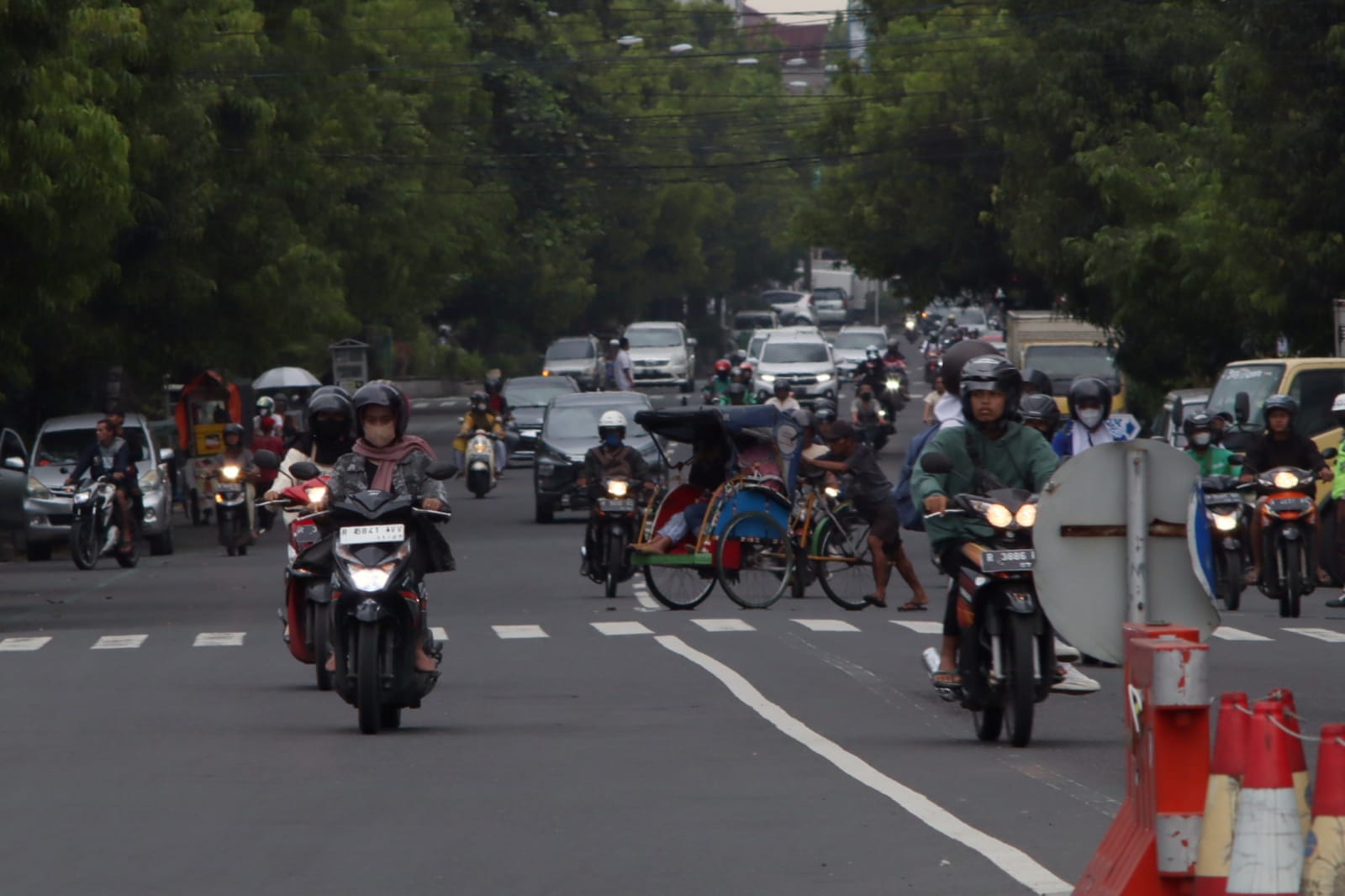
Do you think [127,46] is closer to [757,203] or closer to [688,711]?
[688,711]

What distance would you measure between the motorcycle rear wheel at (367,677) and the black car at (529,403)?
3655cm

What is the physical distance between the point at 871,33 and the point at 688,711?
52.9 meters

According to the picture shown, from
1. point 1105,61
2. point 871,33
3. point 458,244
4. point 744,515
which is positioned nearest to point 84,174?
point 744,515

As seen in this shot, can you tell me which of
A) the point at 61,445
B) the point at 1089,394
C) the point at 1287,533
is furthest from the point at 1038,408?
the point at 61,445

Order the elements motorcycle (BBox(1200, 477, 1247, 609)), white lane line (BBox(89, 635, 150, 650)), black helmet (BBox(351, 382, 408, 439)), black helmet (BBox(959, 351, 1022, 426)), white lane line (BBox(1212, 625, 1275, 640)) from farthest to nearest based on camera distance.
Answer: motorcycle (BBox(1200, 477, 1247, 609))
white lane line (BBox(89, 635, 150, 650))
white lane line (BBox(1212, 625, 1275, 640))
black helmet (BBox(351, 382, 408, 439))
black helmet (BBox(959, 351, 1022, 426))

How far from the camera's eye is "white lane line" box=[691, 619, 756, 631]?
1881 cm

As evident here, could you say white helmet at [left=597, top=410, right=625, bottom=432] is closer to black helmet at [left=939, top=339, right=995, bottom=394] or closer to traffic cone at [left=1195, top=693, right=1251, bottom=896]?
black helmet at [left=939, top=339, right=995, bottom=394]

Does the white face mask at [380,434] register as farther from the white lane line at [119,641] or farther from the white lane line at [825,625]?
the white lane line at [825,625]

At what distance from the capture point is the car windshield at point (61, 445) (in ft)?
105

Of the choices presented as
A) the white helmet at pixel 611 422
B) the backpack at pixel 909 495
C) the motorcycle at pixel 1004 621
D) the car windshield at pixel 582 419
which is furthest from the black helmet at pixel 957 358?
the car windshield at pixel 582 419

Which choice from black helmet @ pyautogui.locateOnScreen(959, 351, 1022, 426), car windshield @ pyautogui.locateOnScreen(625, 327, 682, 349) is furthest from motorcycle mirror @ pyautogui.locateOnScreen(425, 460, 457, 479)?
car windshield @ pyautogui.locateOnScreen(625, 327, 682, 349)

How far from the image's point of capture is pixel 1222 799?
6430mm

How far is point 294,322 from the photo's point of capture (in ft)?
128

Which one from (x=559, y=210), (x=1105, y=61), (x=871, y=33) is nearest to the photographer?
(x=1105, y=61)
